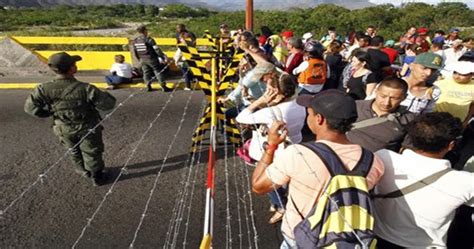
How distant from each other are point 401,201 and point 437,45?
6458 mm

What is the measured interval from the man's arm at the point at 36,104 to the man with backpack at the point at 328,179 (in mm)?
3120

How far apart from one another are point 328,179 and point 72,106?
10.8 feet

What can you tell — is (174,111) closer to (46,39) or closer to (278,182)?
(46,39)

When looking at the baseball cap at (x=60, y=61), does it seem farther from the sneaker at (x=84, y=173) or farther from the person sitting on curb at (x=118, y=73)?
the person sitting on curb at (x=118, y=73)

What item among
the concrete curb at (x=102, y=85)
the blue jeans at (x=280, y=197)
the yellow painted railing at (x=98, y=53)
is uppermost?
the yellow painted railing at (x=98, y=53)

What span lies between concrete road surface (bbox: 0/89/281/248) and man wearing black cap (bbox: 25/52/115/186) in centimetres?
49

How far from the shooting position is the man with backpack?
1.84m

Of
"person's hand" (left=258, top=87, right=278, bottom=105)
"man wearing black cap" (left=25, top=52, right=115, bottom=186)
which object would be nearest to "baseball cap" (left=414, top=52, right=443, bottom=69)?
"person's hand" (left=258, top=87, right=278, bottom=105)

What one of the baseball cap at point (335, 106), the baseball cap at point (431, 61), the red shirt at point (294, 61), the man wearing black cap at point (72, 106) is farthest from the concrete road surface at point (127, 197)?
the baseball cap at point (431, 61)

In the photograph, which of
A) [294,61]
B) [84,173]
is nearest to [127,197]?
[84,173]

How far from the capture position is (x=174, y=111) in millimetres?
7359

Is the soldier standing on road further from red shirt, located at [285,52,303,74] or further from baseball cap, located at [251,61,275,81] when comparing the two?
baseball cap, located at [251,61,275,81]

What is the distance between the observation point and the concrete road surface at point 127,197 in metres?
3.63

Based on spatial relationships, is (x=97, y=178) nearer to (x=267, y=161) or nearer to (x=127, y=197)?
(x=127, y=197)
